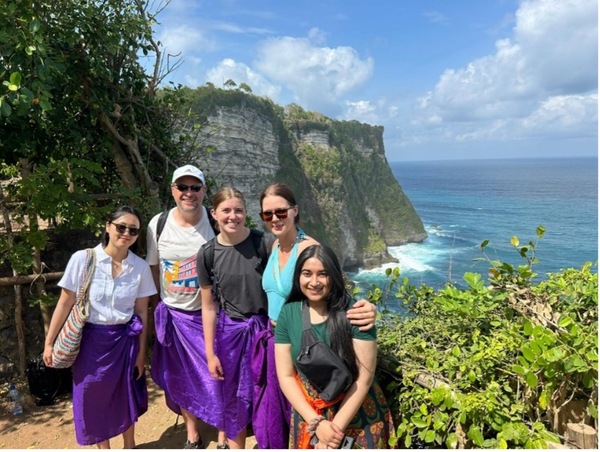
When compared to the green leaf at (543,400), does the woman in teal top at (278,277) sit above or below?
above

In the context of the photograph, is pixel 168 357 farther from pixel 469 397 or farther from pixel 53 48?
pixel 53 48

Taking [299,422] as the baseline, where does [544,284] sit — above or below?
above

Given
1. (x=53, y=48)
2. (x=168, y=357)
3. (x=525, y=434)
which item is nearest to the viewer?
(x=525, y=434)

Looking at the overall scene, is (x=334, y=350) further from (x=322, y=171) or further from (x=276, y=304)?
(x=322, y=171)

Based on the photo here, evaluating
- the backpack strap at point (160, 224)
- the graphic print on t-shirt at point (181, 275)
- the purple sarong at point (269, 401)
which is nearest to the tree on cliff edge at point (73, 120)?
the backpack strap at point (160, 224)

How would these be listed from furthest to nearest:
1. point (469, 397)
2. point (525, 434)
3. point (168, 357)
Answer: point (168, 357), point (469, 397), point (525, 434)

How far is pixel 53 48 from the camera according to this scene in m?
3.98

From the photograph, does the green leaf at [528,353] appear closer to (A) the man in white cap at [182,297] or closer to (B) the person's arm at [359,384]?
(B) the person's arm at [359,384]

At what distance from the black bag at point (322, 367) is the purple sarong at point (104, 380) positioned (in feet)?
4.60

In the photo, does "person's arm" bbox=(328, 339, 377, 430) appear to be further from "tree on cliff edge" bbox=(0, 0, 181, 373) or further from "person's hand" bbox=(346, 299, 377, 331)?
"tree on cliff edge" bbox=(0, 0, 181, 373)

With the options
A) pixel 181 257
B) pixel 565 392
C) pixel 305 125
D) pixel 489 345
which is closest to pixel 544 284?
pixel 489 345

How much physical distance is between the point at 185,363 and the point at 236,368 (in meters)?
0.46

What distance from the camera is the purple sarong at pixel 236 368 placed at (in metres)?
2.68

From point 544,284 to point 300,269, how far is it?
1.73 meters
